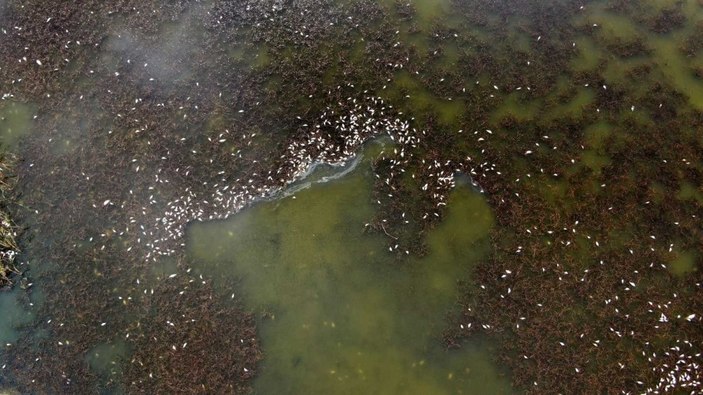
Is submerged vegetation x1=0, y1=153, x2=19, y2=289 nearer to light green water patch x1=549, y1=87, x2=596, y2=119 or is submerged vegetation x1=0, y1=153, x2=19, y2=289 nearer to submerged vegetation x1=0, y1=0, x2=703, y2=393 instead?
submerged vegetation x1=0, y1=0, x2=703, y2=393

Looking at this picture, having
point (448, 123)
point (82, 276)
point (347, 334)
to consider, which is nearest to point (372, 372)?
point (347, 334)

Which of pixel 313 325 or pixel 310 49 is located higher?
pixel 310 49

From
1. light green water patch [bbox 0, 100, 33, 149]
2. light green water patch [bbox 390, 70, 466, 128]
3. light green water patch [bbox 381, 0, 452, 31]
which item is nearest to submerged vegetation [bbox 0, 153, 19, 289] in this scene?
light green water patch [bbox 0, 100, 33, 149]

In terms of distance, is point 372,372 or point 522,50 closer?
point 372,372

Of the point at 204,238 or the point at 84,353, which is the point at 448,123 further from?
the point at 84,353

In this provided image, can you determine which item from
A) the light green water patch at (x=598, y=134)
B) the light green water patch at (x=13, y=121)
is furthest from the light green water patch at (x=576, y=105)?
the light green water patch at (x=13, y=121)

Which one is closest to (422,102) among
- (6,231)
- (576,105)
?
(576,105)
